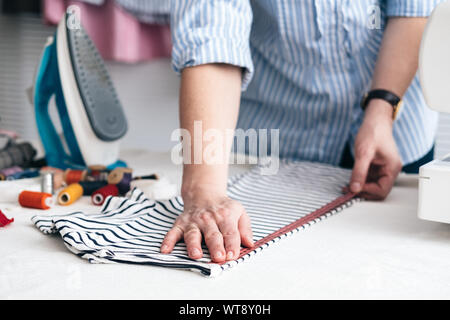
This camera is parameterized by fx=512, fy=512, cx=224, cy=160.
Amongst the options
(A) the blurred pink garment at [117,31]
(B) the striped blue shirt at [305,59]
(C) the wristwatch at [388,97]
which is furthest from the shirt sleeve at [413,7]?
(A) the blurred pink garment at [117,31]

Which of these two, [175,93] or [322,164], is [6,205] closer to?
A: [322,164]

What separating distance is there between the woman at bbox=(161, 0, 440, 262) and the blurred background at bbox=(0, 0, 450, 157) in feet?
3.71

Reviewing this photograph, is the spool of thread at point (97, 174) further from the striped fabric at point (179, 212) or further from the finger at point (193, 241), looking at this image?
the finger at point (193, 241)

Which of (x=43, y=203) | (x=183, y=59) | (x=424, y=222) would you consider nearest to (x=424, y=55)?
(x=424, y=222)

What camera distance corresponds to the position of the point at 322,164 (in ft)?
3.48

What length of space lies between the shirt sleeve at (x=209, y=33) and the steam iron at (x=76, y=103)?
10.6 inches

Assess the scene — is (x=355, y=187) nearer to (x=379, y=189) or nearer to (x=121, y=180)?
(x=379, y=189)

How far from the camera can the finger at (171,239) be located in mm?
579

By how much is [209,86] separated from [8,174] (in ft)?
1.49

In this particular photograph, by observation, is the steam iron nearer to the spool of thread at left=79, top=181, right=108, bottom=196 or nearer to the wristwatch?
the spool of thread at left=79, top=181, right=108, bottom=196

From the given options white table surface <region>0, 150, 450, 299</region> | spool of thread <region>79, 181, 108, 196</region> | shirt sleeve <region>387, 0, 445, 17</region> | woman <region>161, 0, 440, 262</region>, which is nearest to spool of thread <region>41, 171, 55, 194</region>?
spool of thread <region>79, 181, 108, 196</region>

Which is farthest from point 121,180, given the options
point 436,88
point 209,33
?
point 436,88

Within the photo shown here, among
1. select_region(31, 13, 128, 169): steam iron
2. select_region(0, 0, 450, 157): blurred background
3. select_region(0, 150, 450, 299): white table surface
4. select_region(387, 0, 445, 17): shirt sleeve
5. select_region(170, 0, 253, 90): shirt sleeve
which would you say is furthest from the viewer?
select_region(0, 0, 450, 157): blurred background

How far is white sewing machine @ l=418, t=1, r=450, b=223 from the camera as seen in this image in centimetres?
62
